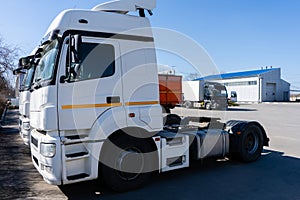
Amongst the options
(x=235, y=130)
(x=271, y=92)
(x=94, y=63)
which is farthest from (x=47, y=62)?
(x=271, y=92)

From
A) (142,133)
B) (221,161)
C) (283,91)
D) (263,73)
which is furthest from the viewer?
(283,91)

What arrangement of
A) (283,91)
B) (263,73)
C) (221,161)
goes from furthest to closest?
(283,91) < (263,73) < (221,161)

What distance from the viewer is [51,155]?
4016mm

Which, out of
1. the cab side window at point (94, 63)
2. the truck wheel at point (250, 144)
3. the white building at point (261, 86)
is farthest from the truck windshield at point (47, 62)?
the white building at point (261, 86)

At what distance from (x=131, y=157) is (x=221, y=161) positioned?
3.26 metres

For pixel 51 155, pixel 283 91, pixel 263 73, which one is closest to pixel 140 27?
pixel 51 155

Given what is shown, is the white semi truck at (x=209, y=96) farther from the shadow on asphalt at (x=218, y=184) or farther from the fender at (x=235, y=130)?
the shadow on asphalt at (x=218, y=184)

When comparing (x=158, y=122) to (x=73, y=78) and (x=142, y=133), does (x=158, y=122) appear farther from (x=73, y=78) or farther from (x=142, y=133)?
(x=73, y=78)

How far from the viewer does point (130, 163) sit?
15.8 feet

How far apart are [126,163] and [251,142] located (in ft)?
12.9

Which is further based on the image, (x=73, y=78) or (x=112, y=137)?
(x=112, y=137)

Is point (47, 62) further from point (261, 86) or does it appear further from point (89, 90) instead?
point (261, 86)

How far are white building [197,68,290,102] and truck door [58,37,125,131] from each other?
41.8 metres

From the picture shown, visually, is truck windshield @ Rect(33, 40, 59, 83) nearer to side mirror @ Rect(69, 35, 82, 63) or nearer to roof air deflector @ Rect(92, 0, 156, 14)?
side mirror @ Rect(69, 35, 82, 63)
